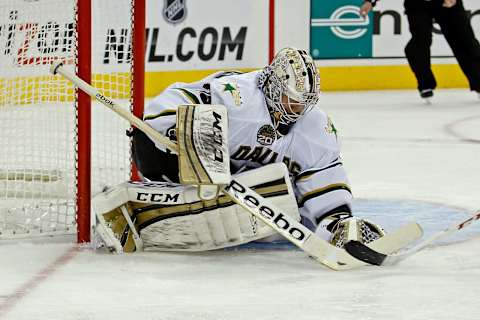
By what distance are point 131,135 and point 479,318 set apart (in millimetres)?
1148

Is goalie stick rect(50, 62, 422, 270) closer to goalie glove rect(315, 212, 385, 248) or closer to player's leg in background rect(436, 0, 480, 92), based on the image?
goalie glove rect(315, 212, 385, 248)

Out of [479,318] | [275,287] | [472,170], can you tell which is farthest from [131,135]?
[472,170]

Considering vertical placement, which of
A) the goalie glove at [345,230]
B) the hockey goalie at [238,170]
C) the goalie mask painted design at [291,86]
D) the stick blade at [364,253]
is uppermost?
the goalie mask painted design at [291,86]

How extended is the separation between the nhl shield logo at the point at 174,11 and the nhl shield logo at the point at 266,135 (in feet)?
13.7

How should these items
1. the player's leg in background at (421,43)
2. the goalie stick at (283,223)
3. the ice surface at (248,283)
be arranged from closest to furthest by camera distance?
the ice surface at (248,283), the goalie stick at (283,223), the player's leg in background at (421,43)

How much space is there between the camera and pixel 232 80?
3275 millimetres

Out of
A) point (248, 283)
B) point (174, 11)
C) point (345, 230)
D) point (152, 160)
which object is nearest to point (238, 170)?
point (152, 160)

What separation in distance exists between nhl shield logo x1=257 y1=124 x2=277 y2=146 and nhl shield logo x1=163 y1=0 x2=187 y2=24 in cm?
416

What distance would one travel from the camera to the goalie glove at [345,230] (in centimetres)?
306

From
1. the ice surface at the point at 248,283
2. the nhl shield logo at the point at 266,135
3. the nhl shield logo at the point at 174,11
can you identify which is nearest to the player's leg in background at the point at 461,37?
the nhl shield logo at the point at 174,11

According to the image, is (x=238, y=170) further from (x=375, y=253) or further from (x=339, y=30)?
(x=339, y=30)

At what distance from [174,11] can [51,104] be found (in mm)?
3770

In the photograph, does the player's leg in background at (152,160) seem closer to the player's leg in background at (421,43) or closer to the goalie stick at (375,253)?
the goalie stick at (375,253)

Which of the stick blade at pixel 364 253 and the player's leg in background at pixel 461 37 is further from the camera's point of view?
the player's leg in background at pixel 461 37
